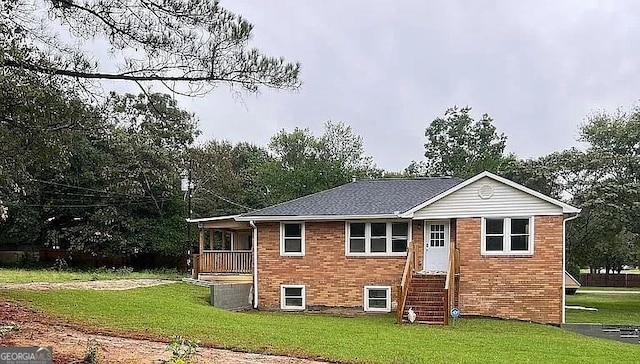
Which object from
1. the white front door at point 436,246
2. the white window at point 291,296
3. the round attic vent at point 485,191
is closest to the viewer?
the round attic vent at point 485,191

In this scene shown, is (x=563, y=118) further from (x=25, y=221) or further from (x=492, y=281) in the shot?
(x=25, y=221)

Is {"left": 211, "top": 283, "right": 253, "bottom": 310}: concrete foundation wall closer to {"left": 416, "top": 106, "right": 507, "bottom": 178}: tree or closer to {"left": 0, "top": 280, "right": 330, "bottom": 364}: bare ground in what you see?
{"left": 0, "top": 280, "right": 330, "bottom": 364}: bare ground

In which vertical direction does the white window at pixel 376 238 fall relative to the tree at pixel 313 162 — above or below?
below

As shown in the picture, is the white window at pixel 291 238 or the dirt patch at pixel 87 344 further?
the white window at pixel 291 238

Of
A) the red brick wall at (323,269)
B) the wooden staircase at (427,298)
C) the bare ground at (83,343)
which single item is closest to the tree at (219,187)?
the red brick wall at (323,269)

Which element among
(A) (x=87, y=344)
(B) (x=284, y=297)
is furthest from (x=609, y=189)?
(A) (x=87, y=344)

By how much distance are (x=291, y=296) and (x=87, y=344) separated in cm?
1393

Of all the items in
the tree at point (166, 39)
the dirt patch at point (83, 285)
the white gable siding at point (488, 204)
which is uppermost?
the tree at point (166, 39)

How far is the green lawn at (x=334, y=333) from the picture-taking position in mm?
11367

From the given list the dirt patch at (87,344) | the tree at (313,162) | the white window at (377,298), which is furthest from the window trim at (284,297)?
the tree at (313,162)

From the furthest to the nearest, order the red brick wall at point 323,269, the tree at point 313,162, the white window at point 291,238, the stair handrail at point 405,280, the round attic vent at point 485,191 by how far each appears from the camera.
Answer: the tree at point 313,162 → the white window at point 291,238 → the red brick wall at point 323,269 → the round attic vent at point 485,191 → the stair handrail at point 405,280

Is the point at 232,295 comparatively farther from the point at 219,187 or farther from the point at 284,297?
the point at 219,187

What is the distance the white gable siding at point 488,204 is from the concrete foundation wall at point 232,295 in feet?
20.1

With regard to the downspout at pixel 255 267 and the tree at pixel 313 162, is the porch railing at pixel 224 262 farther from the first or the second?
the tree at pixel 313 162
